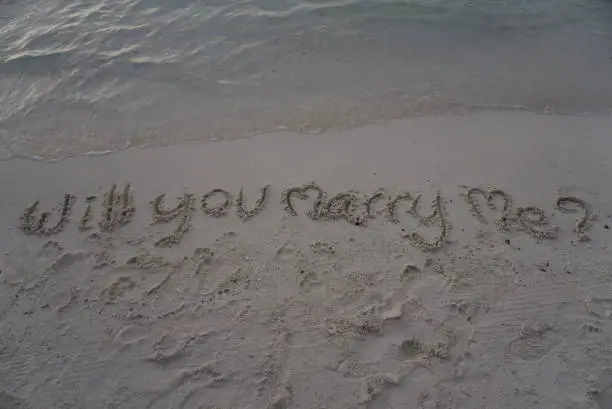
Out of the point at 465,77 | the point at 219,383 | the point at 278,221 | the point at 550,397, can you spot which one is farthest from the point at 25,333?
the point at 465,77

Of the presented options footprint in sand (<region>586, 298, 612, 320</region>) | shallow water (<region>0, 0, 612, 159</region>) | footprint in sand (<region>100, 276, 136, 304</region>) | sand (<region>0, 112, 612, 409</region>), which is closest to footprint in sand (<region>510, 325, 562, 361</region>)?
sand (<region>0, 112, 612, 409</region>)

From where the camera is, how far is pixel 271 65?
18.4 ft

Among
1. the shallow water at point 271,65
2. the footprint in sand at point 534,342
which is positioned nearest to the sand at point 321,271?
the footprint in sand at point 534,342

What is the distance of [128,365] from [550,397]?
2380 millimetres

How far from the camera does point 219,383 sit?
9.93 ft

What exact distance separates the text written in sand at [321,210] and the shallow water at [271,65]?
32.0 inches

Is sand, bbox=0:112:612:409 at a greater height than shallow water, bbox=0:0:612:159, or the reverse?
shallow water, bbox=0:0:612:159

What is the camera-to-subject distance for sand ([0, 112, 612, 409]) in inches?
119

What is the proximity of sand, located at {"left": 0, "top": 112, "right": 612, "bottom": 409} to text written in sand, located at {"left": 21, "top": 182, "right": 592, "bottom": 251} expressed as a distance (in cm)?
2

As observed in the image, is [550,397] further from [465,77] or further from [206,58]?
[206,58]

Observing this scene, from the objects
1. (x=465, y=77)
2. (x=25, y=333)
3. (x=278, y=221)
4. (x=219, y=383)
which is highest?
(x=465, y=77)

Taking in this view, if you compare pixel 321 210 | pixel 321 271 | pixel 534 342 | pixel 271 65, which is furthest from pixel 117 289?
pixel 271 65

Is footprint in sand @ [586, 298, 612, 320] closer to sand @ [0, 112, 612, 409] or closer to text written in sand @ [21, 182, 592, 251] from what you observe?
sand @ [0, 112, 612, 409]

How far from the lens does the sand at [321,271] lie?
3.02 m
